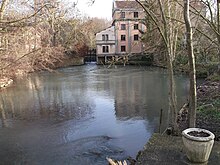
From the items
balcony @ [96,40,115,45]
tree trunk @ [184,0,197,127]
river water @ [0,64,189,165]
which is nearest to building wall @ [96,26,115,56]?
balcony @ [96,40,115,45]

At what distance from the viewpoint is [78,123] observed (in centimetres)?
1091

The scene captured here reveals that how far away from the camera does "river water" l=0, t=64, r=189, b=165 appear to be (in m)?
7.98

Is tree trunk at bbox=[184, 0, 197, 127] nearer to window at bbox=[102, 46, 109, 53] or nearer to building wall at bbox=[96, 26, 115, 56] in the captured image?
building wall at bbox=[96, 26, 115, 56]

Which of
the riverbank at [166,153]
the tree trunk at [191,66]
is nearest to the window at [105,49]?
the riverbank at [166,153]

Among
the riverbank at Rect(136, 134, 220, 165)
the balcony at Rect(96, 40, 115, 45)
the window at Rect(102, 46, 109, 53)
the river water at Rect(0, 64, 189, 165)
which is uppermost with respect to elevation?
the balcony at Rect(96, 40, 115, 45)

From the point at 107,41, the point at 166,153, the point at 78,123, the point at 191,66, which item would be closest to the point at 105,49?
the point at 107,41

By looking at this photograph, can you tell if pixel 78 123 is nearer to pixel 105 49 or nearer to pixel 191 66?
pixel 191 66

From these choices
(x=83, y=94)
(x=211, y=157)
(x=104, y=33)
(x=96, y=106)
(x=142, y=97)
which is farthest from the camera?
(x=104, y=33)

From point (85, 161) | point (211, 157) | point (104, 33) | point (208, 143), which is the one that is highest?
point (104, 33)

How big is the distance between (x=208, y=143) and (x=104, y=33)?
38071mm

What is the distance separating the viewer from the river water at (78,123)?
7977 mm

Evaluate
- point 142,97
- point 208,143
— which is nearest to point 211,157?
point 208,143

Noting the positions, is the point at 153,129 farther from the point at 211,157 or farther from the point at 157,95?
the point at 157,95

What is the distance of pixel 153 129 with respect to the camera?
9.85 meters
